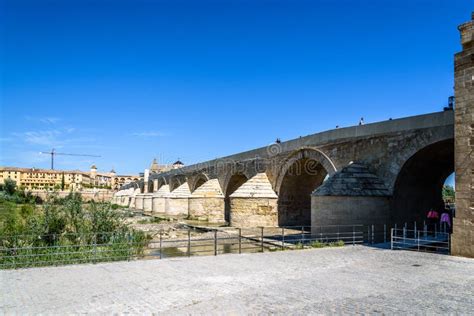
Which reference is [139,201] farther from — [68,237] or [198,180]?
[68,237]

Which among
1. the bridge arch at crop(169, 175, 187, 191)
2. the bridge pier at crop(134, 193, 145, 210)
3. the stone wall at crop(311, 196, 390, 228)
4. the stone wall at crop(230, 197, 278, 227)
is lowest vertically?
the bridge pier at crop(134, 193, 145, 210)

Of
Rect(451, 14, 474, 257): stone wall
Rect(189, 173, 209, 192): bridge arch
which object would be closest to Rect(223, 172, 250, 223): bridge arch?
Rect(189, 173, 209, 192): bridge arch

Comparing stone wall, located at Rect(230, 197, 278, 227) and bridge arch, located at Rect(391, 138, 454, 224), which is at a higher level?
bridge arch, located at Rect(391, 138, 454, 224)

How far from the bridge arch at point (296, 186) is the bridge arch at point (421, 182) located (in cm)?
542

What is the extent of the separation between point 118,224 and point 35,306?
5679 mm

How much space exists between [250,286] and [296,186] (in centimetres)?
1516

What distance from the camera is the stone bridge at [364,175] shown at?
8586mm

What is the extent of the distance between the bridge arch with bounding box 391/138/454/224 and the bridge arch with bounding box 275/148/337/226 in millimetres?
5421

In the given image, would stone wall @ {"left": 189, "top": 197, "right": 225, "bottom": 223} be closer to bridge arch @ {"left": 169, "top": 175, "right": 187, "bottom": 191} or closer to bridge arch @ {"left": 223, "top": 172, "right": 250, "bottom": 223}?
bridge arch @ {"left": 223, "top": 172, "right": 250, "bottom": 223}

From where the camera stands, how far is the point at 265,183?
21.2m

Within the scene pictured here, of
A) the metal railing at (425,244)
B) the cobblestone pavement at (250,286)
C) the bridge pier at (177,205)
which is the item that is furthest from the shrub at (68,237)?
the bridge pier at (177,205)

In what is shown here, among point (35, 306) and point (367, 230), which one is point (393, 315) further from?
point (367, 230)

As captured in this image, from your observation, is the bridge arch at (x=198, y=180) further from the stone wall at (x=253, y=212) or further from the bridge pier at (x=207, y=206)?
the stone wall at (x=253, y=212)

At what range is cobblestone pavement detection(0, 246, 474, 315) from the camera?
4789mm
